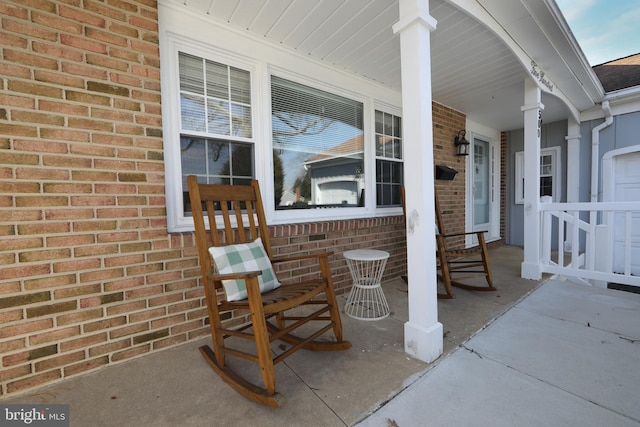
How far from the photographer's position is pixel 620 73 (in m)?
4.95

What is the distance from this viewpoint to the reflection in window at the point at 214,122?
7.06 ft

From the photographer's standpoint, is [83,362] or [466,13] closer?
→ [83,362]

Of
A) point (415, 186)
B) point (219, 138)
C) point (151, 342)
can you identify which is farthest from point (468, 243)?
point (151, 342)

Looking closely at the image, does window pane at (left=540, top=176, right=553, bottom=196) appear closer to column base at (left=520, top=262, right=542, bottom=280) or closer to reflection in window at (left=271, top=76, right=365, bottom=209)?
column base at (left=520, top=262, right=542, bottom=280)

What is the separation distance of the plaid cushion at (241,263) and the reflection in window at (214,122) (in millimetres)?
671

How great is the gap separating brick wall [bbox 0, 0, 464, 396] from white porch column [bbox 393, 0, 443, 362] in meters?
1.57

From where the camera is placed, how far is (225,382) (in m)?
1.57

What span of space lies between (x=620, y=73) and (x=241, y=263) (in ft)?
24.0

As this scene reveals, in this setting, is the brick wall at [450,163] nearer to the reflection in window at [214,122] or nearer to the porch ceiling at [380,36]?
the porch ceiling at [380,36]

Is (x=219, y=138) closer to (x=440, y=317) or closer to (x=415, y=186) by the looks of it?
(x=415, y=186)

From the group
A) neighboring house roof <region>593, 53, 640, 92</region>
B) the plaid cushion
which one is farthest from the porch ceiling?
neighboring house roof <region>593, 53, 640, 92</region>

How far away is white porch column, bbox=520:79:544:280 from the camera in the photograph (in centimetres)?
330

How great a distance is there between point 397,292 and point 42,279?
2888 mm

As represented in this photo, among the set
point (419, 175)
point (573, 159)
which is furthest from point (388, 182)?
point (573, 159)
